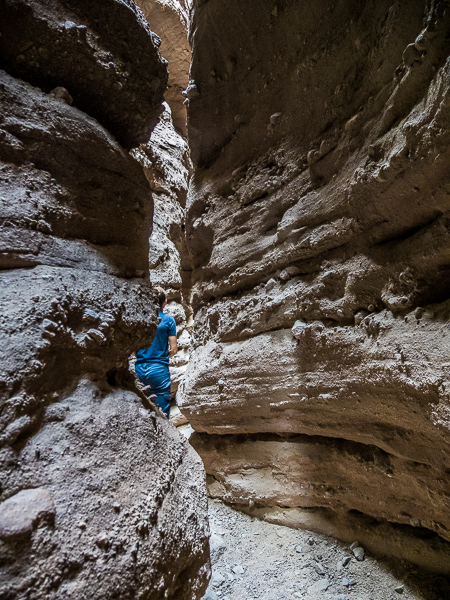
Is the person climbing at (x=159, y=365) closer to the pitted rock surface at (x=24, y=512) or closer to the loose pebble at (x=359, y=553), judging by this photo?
the loose pebble at (x=359, y=553)

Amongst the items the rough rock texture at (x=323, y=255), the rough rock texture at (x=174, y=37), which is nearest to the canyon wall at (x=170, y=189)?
the rough rock texture at (x=174, y=37)

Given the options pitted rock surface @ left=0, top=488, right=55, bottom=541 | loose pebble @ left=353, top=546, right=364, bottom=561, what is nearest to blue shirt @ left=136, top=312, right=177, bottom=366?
loose pebble @ left=353, top=546, right=364, bottom=561

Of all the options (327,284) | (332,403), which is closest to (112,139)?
(327,284)

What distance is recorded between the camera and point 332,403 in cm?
171

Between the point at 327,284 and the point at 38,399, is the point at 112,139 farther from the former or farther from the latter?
the point at 327,284

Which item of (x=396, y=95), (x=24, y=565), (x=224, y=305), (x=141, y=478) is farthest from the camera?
(x=224, y=305)

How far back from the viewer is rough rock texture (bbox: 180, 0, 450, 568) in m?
1.31

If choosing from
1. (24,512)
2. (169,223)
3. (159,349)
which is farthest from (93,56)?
(169,223)

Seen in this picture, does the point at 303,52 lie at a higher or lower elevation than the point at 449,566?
higher

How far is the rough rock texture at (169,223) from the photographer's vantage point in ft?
16.8

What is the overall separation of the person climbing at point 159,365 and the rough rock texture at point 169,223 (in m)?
1.84

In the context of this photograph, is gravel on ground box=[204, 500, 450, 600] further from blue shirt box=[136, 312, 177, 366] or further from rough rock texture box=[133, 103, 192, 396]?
rough rock texture box=[133, 103, 192, 396]

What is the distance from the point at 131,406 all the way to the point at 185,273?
4.61m

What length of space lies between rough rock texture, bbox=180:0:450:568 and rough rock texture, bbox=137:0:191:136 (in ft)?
11.8
